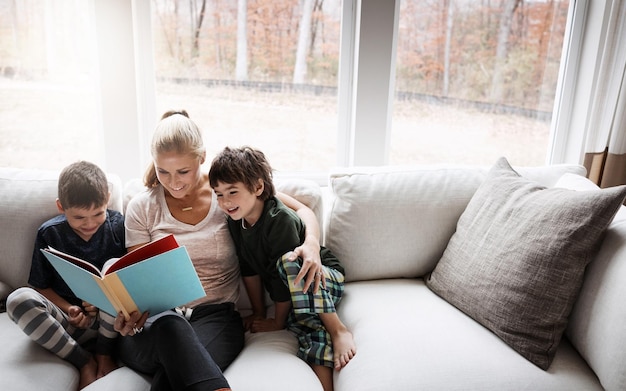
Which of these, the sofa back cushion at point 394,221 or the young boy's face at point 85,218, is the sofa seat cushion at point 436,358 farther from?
the young boy's face at point 85,218

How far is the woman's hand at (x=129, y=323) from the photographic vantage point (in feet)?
4.47

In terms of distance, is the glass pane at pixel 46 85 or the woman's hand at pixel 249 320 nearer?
the woman's hand at pixel 249 320

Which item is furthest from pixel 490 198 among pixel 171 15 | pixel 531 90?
pixel 171 15

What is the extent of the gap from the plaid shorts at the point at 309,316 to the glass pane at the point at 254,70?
0.87 meters

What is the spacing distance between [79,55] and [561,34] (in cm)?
231

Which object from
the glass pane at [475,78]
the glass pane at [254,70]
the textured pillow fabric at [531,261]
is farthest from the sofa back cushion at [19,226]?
the glass pane at [475,78]

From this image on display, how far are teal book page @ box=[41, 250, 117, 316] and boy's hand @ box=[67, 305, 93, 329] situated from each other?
157mm

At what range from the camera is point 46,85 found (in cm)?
212

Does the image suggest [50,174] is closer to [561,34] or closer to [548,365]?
[548,365]

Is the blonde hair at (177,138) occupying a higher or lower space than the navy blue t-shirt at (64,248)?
higher

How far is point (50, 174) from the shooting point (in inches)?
70.4

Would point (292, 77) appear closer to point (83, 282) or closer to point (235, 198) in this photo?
point (235, 198)

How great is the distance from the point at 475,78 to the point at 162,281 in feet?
6.11

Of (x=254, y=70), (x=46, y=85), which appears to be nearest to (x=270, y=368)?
(x=254, y=70)
